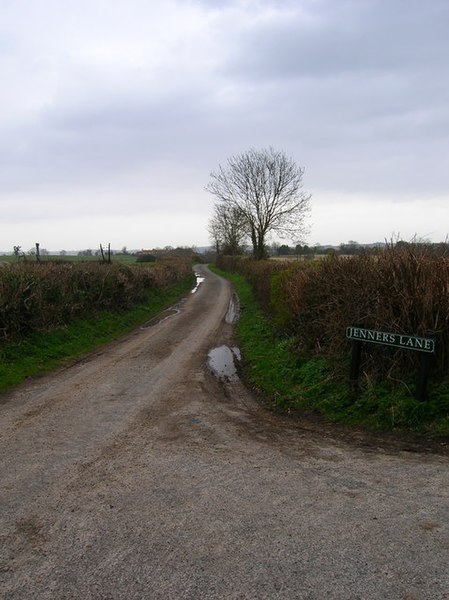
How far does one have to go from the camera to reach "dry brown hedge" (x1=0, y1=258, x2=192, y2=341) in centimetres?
1176

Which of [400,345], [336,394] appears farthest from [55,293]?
[400,345]

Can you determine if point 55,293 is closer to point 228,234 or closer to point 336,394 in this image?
point 336,394

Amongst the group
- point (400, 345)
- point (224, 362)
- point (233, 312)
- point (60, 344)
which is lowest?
point (224, 362)

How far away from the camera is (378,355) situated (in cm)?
721

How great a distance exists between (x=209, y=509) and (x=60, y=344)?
9325mm

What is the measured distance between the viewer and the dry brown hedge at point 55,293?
1176 centimetres

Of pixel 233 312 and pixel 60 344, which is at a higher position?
pixel 60 344

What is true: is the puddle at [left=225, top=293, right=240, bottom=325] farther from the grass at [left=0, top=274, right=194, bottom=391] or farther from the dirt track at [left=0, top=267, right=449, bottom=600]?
the dirt track at [left=0, top=267, right=449, bottom=600]

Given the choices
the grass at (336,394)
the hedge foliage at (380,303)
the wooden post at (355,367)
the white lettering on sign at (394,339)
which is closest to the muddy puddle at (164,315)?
the grass at (336,394)

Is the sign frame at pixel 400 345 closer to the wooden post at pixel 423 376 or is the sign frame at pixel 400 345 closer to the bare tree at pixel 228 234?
the wooden post at pixel 423 376

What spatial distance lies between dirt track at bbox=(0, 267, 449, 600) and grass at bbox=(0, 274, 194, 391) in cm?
280

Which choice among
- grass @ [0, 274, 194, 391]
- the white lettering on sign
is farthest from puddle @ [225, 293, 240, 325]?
the white lettering on sign

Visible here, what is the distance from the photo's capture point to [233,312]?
813 inches

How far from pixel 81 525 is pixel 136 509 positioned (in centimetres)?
51
